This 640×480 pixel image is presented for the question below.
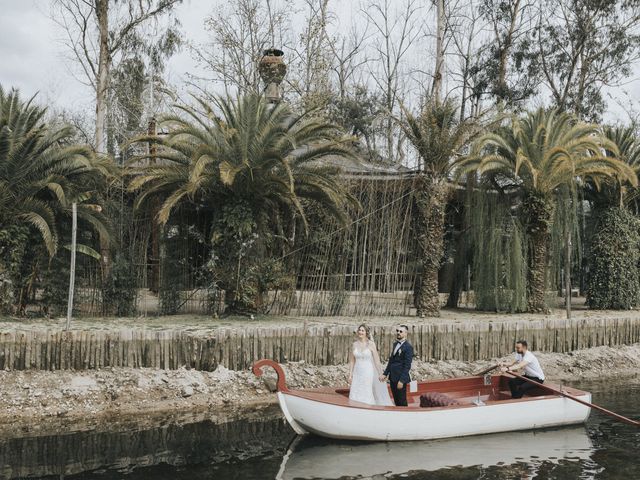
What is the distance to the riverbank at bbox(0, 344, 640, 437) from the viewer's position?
10438 mm

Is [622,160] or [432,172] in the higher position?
[622,160]

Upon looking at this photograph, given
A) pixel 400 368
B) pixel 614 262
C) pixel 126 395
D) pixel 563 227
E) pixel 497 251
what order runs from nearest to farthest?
pixel 400 368 < pixel 126 395 < pixel 497 251 < pixel 563 227 < pixel 614 262

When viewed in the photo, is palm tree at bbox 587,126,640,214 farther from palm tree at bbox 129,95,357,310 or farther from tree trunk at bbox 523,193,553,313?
palm tree at bbox 129,95,357,310

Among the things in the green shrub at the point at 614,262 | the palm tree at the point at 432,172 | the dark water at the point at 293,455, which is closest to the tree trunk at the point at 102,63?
the palm tree at the point at 432,172

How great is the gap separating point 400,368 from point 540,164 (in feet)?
31.3

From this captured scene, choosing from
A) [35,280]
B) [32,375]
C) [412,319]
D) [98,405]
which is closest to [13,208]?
[35,280]

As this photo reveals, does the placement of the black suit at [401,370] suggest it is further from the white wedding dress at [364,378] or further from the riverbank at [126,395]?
the riverbank at [126,395]

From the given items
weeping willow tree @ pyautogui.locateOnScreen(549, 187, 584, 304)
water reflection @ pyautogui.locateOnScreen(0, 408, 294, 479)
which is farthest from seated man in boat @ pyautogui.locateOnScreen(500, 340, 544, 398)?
weeping willow tree @ pyautogui.locateOnScreen(549, 187, 584, 304)

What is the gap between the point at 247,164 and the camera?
1434cm

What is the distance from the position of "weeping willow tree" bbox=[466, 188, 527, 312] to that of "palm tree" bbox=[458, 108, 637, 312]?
1.41 ft

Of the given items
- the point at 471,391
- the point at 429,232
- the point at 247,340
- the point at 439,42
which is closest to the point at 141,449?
the point at 247,340

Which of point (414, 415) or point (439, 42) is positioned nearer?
point (414, 415)

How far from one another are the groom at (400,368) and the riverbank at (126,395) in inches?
107

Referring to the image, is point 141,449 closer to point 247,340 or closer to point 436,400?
point 247,340
